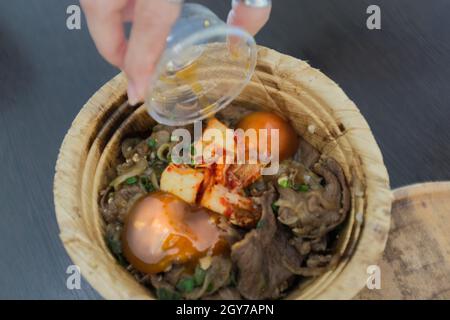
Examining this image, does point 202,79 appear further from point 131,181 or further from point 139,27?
point 139,27

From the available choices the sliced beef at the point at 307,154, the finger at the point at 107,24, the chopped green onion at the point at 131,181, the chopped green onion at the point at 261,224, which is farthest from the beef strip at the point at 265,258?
the finger at the point at 107,24

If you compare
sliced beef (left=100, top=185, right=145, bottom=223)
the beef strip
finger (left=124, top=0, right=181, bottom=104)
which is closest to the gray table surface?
sliced beef (left=100, top=185, right=145, bottom=223)

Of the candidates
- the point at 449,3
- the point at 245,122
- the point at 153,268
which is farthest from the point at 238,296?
the point at 449,3

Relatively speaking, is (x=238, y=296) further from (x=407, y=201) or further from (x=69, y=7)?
(x=69, y=7)

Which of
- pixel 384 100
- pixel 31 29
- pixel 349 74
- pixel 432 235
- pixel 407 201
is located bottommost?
pixel 432 235

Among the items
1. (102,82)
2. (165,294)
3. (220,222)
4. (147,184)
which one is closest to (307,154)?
(220,222)

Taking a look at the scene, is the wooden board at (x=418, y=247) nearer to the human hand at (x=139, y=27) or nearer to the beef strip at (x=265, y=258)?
the beef strip at (x=265, y=258)

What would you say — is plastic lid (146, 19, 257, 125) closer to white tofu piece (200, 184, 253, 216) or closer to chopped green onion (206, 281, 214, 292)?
white tofu piece (200, 184, 253, 216)
